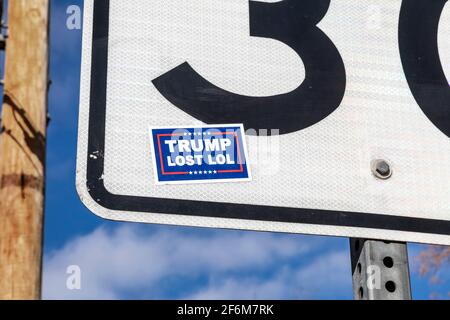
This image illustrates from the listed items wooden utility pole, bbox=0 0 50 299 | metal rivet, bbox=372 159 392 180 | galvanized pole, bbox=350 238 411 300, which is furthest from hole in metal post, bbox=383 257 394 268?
wooden utility pole, bbox=0 0 50 299

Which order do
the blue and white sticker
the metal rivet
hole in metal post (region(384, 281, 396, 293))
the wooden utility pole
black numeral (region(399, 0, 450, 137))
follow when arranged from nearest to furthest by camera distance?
the blue and white sticker → hole in metal post (region(384, 281, 396, 293)) → the metal rivet → black numeral (region(399, 0, 450, 137)) → the wooden utility pole

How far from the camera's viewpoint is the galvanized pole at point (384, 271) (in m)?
2.46

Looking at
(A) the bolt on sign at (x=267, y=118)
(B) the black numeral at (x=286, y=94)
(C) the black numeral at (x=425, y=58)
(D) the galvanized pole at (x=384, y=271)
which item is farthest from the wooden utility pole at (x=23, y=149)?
(C) the black numeral at (x=425, y=58)

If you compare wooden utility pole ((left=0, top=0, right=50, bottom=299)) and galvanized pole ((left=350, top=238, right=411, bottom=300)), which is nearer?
galvanized pole ((left=350, top=238, right=411, bottom=300))

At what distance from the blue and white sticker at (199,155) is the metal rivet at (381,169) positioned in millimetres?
491

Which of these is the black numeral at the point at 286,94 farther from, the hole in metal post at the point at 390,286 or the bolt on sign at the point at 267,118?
the hole in metal post at the point at 390,286

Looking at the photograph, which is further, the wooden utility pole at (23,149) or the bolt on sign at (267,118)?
the wooden utility pole at (23,149)

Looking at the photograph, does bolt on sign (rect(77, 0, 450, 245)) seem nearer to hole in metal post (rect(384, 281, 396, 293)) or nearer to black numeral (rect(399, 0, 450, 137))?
black numeral (rect(399, 0, 450, 137))

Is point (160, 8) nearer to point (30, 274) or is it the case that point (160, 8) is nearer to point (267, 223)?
point (267, 223)

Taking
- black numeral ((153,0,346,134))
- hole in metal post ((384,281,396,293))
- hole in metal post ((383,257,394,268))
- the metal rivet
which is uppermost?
black numeral ((153,0,346,134))

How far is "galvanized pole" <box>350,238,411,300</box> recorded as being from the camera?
246cm

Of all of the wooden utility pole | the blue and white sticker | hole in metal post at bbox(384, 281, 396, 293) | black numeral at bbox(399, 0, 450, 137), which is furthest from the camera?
the wooden utility pole

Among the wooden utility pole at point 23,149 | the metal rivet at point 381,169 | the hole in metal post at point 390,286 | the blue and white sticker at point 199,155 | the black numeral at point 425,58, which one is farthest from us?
the wooden utility pole at point 23,149
